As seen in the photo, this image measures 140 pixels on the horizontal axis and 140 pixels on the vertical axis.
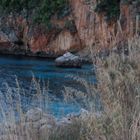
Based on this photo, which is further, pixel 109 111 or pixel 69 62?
pixel 69 62

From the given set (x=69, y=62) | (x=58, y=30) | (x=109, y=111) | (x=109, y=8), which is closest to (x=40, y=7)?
(x=58, y=30)

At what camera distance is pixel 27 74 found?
34938 millimetres

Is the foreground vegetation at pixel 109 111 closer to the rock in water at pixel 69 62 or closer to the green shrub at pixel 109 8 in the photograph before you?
the rock in water at pixel 69 62

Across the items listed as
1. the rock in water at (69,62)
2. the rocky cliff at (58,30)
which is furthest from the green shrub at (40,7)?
the rock in water at (69,62)

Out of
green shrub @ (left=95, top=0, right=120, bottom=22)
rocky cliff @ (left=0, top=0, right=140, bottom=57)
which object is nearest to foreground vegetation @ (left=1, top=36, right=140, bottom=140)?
rocky cliff @ (left=0, top=0, right=140, bottom=57)

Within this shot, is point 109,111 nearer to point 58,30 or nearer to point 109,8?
point 109,8

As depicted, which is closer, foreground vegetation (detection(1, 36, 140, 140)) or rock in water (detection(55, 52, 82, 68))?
foreground vegetation (detection(1, 36, 140, 140))

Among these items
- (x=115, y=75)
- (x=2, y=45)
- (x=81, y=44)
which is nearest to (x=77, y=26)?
(x=81, y=44)

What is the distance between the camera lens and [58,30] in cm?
5512

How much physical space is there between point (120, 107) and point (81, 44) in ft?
154

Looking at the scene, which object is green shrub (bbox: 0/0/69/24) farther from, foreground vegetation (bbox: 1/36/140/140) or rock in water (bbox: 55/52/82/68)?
foreground vegetation (bbox: 1/36/140/140)

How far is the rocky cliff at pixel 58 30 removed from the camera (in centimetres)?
4994

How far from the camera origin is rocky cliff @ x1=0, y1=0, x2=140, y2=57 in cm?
4994

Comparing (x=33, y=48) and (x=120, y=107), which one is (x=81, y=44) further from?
(x=120, y=107)
